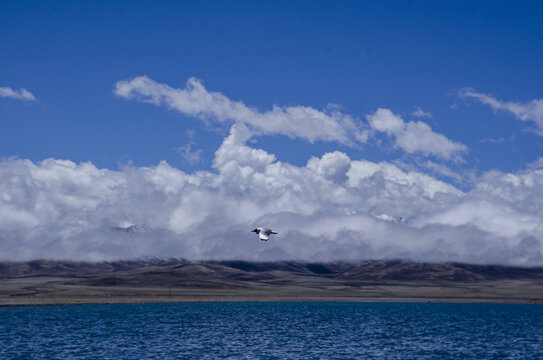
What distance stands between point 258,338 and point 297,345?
12.7 meters

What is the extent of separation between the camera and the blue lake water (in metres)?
92.8

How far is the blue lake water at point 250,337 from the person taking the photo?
304 ft

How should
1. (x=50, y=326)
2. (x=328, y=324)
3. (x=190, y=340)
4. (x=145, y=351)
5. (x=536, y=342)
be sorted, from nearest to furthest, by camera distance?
(x=145, y=351) → (x=190, y=340) → (x=536, y=342) → (x=50, y=326) → (x=328, y=324)

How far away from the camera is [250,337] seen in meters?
116

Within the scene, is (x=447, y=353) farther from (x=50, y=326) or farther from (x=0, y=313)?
(x=0, y=313)

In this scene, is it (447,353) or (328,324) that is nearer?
(447,353)

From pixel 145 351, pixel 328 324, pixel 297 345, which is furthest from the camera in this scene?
pixel 328 324

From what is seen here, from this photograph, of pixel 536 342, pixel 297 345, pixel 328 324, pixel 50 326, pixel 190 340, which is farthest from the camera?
pixel 328 324

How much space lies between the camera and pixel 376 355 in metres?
93.0

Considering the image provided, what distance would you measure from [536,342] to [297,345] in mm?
50159

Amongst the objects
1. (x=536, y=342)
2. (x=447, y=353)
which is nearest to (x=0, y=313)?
(x=447, y=353)

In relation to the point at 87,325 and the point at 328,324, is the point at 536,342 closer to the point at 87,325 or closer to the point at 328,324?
the point at 328,324

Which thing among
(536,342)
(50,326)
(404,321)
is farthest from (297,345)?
(404,321)

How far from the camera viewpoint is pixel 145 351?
9275 cm
